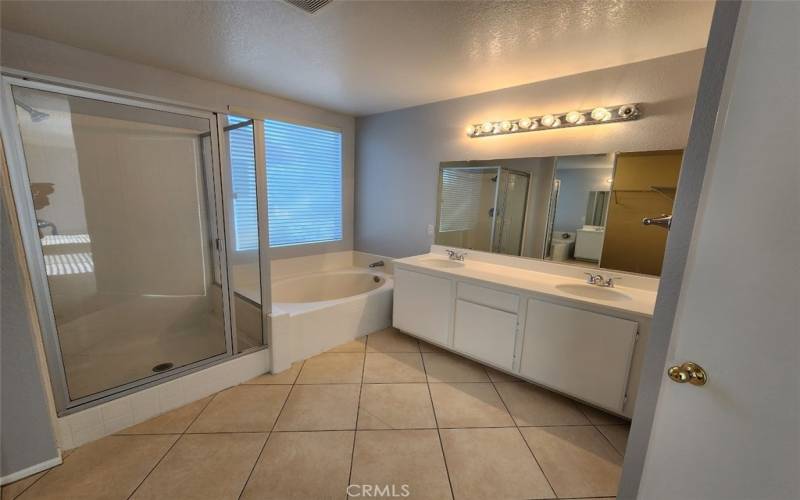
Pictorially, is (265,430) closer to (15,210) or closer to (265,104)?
(15,210)

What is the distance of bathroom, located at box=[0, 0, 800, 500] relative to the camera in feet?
2.21

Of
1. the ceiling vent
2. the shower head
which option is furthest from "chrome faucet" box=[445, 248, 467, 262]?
the shower head

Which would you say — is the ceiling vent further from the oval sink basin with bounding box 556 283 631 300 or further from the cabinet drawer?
the oval sink basin with bounding box 556 283 631 300

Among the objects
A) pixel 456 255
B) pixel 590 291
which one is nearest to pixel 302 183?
pixel 456 255

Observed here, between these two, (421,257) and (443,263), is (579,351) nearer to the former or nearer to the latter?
(443,263)

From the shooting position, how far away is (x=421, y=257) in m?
2.92

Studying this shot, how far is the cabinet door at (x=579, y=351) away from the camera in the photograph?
1.67m

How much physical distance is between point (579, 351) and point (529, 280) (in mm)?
561

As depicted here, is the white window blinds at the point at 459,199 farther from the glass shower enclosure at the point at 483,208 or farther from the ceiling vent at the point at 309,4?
the ceiling vent at the point at 309,4

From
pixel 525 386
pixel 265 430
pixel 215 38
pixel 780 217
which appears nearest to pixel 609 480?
pixel 525 386

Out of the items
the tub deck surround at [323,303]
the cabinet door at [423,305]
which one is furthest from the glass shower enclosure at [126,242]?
the cabinet door at [423,305]

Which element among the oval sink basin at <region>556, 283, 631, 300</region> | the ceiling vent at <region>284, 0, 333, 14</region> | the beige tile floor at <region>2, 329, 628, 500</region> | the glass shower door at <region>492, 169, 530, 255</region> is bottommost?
the beige tile floor at <region>2, 329, 628, 500</region>

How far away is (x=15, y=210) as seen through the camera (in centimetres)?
131

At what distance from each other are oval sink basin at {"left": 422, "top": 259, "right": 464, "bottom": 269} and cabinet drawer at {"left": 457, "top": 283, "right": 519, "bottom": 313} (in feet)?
1.10
